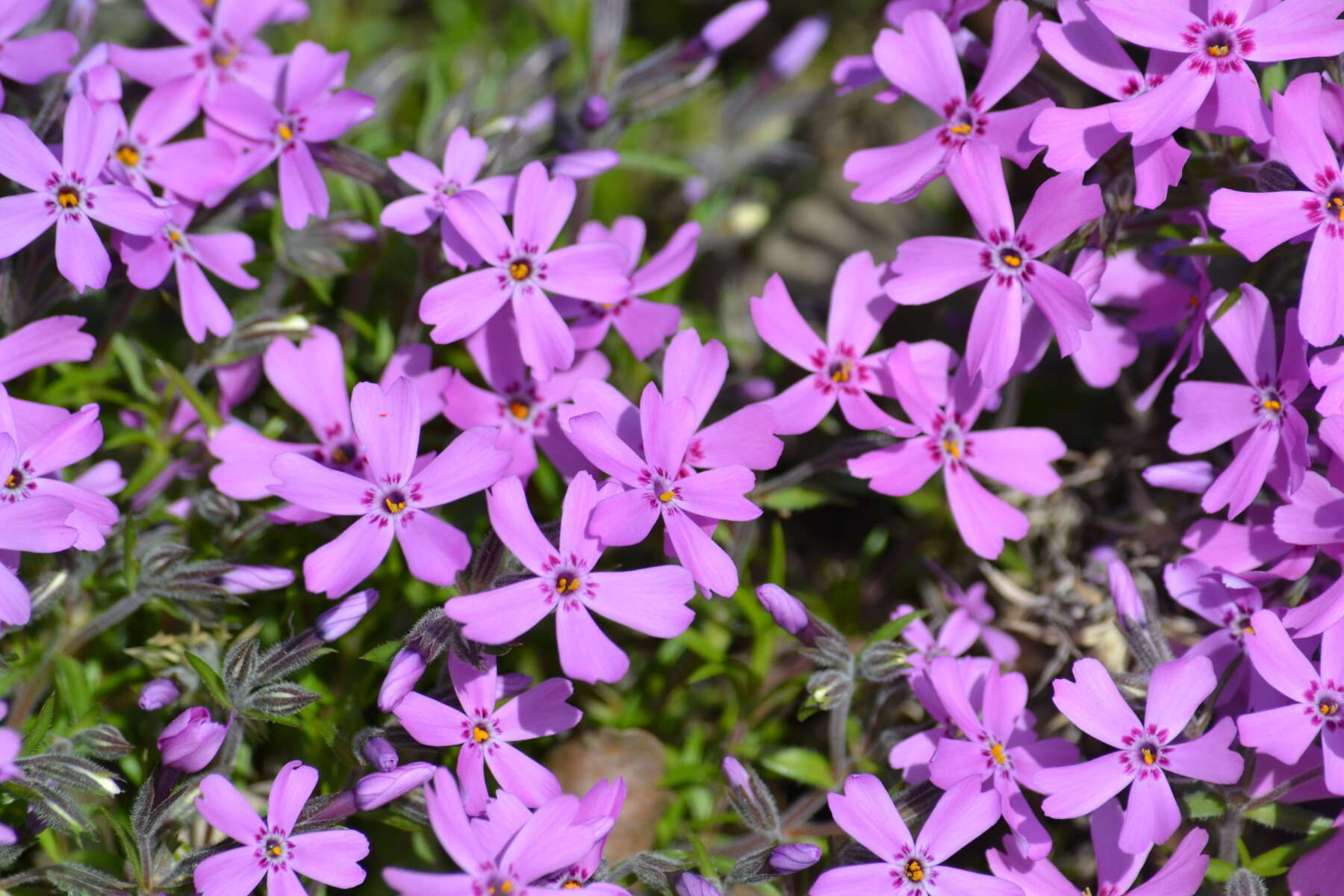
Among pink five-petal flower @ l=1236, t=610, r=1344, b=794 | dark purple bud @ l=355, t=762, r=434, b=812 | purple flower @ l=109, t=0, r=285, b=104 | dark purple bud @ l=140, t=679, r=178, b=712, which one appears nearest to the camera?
dark purple bud @ l=355, t=762, r=434, b=812

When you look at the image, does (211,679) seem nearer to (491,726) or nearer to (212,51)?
(491,726)

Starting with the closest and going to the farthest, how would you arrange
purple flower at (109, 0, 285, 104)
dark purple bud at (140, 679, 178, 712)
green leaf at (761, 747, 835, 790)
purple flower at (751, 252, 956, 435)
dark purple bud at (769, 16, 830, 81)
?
dark purple bud at (140, 679, 178, 712) < purple flower at (751, 252, 956, 435) < green leaf at (761, 747, 835, 790) < purple flower at (109, 0, 285, 104) < dark purple bud at (769, 16, 830, 81)

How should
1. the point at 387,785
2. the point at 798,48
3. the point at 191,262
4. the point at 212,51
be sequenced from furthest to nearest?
the point at 798,48, the point at 212,51, the point at 191,262, the point at 387,785

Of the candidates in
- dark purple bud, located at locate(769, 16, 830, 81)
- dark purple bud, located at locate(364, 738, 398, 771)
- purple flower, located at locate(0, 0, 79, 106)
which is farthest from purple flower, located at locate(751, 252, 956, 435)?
purple flower, located at locate(0, 0, 79, 106)

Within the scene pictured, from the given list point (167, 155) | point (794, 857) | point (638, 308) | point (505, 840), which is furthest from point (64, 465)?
point (794, 857)

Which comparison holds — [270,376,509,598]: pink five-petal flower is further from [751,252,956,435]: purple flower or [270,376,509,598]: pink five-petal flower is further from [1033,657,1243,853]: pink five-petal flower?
[1033,657,1243,853]: pink five-petal flower

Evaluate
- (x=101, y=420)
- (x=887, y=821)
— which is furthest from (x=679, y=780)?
(x=101, y=420)
